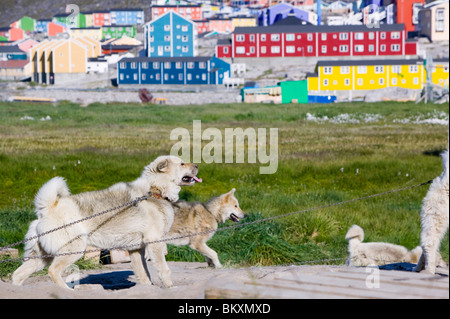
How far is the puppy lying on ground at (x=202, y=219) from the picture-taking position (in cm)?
984

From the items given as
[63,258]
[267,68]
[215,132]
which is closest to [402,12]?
[267,68]

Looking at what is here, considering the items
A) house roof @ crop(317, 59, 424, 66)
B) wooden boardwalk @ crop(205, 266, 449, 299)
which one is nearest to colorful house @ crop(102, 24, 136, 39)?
house roof @ crop(317, 59, 424, 66)

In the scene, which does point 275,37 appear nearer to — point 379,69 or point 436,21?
point 379,69

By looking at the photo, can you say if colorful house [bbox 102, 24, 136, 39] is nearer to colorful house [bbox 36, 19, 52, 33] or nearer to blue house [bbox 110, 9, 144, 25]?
blue house [bbox 110, 9, 144, 25]

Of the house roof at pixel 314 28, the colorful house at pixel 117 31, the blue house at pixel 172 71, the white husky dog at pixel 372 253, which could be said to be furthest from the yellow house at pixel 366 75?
the colorful house at pixel 117 31

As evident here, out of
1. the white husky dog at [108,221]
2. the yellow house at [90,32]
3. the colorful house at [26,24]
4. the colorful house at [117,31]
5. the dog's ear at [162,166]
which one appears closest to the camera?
the white husky dog at [108,221]

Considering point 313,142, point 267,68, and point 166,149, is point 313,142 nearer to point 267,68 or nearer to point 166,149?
point 166,149

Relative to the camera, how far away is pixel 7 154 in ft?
81.1

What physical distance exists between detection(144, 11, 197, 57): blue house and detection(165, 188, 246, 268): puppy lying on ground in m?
99.7

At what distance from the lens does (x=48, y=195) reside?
7.34 meters

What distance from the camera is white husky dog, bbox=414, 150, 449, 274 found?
708 cm

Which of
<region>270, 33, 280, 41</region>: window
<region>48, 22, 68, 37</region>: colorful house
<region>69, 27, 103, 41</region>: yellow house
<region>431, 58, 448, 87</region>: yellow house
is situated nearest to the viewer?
<region>431, 58, 448, 87</region>: yellow house

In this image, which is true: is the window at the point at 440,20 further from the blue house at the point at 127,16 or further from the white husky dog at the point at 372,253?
the white husky dog at the point at 372,253

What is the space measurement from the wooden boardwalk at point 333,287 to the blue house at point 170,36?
10464 cm
